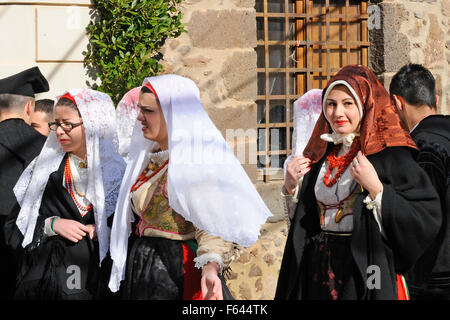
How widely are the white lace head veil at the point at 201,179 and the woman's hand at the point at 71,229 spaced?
287 millimetres

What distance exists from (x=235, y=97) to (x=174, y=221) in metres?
2.75

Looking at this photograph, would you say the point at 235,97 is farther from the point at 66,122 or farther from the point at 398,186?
the point at 398,186

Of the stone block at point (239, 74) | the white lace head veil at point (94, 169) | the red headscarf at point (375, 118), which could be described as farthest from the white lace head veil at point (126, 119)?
the stone block at point (239, 74)

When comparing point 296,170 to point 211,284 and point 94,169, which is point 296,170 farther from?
point 94,169

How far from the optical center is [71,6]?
507cm

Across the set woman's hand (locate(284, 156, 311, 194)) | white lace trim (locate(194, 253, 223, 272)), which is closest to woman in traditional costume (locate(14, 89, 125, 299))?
white lace trim (locate(194, 253, 223, 272))

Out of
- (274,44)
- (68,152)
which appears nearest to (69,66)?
(274,44)

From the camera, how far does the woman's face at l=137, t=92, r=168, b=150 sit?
8.85ft

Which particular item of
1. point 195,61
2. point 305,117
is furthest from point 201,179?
point 195,61

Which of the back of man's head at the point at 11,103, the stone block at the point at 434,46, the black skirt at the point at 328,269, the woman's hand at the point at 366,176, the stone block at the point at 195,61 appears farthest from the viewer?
the stone block at the point at 434,46

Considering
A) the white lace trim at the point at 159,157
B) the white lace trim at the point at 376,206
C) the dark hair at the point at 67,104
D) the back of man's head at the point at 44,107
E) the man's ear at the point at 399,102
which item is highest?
the back of man's head at the point at 44,107

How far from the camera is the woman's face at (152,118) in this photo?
2.70 metres

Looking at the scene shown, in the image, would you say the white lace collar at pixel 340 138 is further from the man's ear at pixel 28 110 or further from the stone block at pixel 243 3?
the stone block at pixel 243 3

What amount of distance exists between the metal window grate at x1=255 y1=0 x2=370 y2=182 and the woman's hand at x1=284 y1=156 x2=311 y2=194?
2.44 metres
